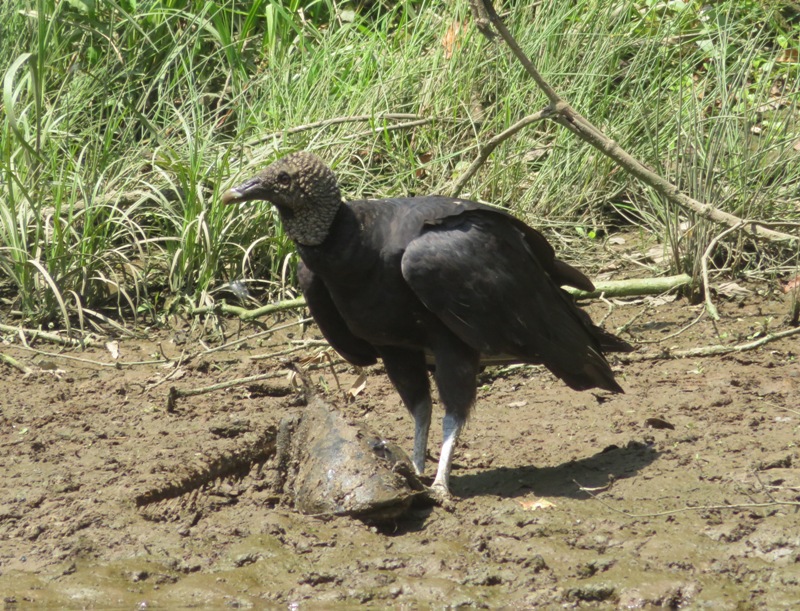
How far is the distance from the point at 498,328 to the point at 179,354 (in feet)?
7.65

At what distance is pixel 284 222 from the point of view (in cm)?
384

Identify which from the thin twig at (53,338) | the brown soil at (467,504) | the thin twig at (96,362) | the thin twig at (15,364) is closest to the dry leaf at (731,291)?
the brown soil at (467,504)

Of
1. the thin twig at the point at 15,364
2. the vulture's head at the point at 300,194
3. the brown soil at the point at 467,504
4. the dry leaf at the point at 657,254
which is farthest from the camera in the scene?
the dry leaf at the point at 657,254

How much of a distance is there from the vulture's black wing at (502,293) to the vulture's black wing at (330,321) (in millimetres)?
460

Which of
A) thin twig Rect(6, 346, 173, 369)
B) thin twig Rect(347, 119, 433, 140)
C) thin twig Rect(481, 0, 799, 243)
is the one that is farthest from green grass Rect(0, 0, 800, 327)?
thin twig Rect(481, 0, 799, 243)

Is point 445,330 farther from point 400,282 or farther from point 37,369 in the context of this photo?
point 37,369

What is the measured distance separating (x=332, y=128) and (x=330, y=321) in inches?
102

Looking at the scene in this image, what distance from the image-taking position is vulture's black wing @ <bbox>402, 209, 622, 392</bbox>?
12.0 feet

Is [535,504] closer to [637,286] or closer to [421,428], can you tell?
[421,428]

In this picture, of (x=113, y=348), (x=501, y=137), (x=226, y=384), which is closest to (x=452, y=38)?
(x=501, y=137)

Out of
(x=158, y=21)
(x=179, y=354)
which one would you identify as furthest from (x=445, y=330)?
(x=158, y=21)

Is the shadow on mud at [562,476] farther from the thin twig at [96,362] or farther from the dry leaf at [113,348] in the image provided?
the dry leaf at [113,348]

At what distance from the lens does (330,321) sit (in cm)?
411

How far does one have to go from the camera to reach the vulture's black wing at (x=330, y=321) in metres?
4.00
